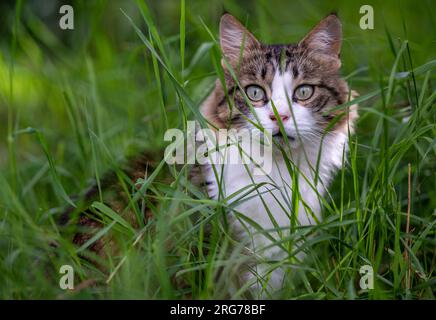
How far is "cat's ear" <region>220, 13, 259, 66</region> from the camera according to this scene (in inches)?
114

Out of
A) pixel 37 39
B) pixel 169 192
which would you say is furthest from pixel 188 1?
pixel 169 192

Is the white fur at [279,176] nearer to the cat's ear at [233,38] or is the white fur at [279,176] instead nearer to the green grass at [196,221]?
the green grass at [196,221]

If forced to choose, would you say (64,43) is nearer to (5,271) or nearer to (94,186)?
(94,186)

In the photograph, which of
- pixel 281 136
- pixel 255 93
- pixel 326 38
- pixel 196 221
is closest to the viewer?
pixel 196 221

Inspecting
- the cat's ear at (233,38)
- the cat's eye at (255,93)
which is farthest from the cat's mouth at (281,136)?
the cat's ear at (233,38)

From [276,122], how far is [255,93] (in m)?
0.25

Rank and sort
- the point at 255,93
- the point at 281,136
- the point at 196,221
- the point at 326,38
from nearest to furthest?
the point at 196,221 < the point at 281,136 < the point at 255,93 < the point at 326,38

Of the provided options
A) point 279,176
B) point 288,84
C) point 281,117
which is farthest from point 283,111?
point 279,176

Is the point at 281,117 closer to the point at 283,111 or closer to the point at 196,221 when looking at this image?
the point at 283,111

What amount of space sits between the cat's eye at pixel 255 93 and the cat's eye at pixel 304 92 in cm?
16

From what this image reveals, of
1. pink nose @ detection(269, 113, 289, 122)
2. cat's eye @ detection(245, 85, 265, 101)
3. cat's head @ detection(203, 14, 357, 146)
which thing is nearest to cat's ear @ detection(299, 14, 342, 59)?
cat's head @ detection(203, 14, 357, 146)

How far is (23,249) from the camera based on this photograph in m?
2.38

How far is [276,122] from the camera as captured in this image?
2.61 meters

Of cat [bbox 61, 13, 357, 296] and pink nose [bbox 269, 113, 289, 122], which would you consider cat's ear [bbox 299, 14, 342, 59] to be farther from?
pink nose [bbox 269, 113, 289, 122]
